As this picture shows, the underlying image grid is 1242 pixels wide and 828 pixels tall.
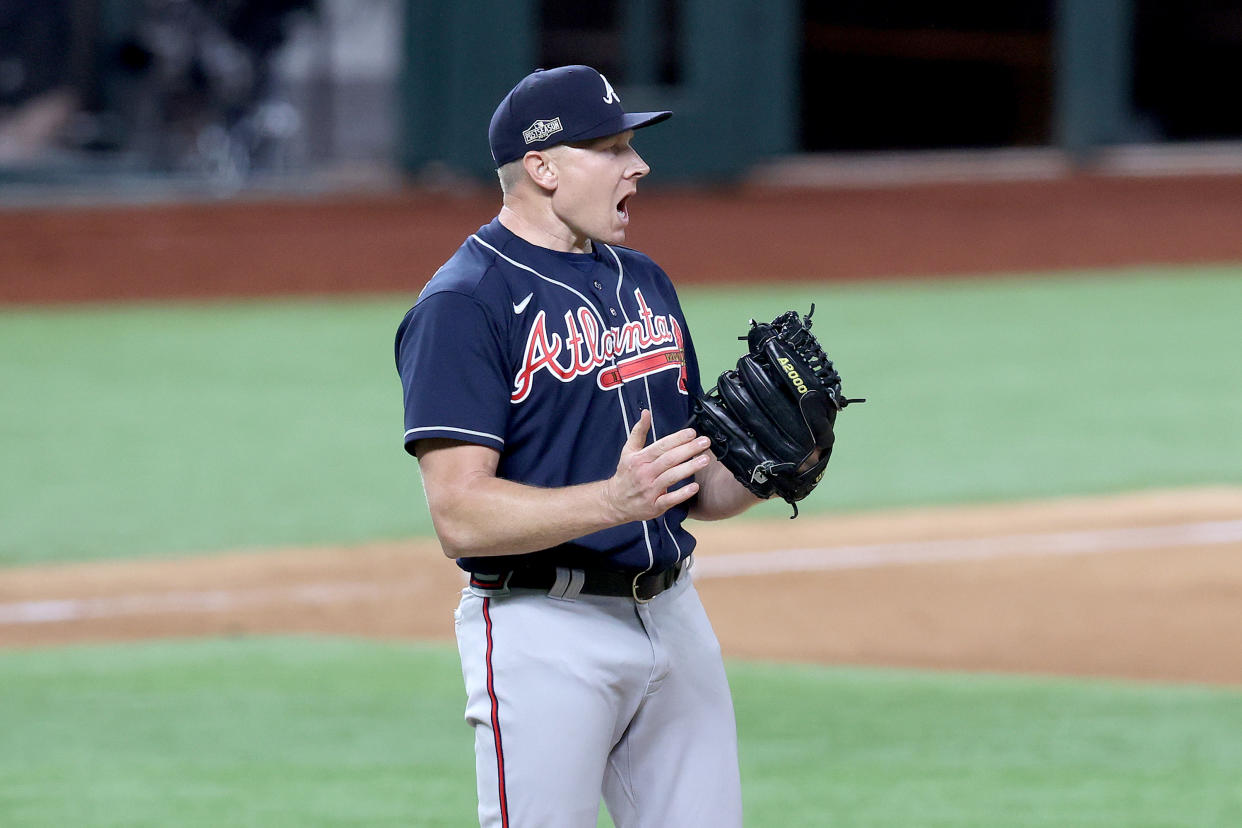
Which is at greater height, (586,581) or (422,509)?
(586,581)

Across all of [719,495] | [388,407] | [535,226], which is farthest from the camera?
[388,407]

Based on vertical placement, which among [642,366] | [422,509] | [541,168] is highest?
[541,168]

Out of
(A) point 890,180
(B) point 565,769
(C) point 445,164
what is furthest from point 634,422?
(A) point 890,180

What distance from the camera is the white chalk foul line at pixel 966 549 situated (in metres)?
7.50

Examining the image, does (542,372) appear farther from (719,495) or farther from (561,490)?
(719,495)

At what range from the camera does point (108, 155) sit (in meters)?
17.6

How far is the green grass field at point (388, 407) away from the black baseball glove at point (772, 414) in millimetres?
5559

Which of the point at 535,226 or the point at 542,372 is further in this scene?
the point at 535,226

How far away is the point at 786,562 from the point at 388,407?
4.63m

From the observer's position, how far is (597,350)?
283 centimetres

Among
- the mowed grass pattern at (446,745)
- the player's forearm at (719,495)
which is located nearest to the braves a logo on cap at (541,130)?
the player's forearm at (719,495)

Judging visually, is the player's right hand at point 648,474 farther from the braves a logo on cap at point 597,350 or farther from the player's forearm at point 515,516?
the braves a logo on cap at point 597,350

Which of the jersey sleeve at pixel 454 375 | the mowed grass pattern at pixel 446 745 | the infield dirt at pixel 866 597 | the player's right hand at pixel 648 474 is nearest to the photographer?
the player's right hand at pixel 648 474

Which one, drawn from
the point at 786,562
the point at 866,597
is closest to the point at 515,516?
the point at 866,597
